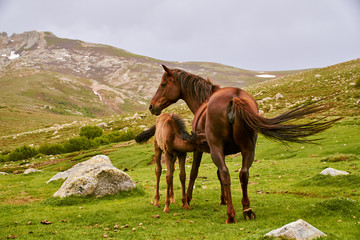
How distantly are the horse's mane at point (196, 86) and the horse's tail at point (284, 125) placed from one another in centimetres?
244

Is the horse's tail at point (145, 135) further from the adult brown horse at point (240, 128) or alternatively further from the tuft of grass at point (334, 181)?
the tuft of grass at point (334, 181)

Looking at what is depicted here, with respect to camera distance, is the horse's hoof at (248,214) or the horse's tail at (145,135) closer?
the horse's hoof at (248,214)

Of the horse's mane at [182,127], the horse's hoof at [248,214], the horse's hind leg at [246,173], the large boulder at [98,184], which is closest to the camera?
the horse's hind leg at [246,173]

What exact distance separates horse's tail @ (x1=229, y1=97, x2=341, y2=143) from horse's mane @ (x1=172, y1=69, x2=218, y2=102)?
244 cm

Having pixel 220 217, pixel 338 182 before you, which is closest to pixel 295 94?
pixel 338 182

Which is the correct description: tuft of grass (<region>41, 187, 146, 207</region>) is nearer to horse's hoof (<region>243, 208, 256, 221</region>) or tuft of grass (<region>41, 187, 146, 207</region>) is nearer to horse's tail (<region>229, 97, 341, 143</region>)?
horse's hoof (<region>243, 208, 256, 221</region>)

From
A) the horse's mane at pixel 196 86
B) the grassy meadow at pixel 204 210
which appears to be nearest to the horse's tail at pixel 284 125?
the grassy meadow at pixel 204 210

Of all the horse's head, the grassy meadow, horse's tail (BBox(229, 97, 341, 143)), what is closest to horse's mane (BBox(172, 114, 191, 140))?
the grassy meadow

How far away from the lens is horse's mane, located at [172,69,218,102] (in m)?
9.38

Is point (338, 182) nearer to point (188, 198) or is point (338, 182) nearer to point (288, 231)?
point (188, 198)

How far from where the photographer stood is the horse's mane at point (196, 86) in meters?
9.38

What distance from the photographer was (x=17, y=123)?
315 ft

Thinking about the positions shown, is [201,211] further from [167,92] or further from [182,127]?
[167,92]

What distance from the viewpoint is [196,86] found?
9.62 meters
